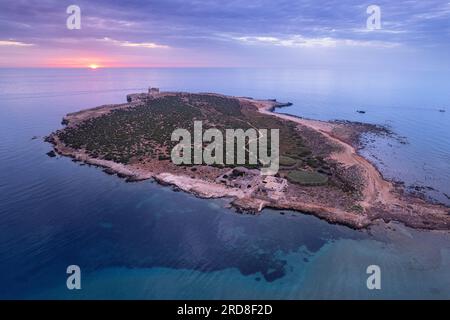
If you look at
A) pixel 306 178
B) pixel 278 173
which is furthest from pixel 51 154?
pixel 306 178

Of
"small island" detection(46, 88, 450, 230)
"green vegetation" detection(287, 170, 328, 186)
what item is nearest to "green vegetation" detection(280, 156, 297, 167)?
"small island" detection(46, 88, 450, 230)

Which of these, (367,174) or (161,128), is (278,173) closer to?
(367,174)

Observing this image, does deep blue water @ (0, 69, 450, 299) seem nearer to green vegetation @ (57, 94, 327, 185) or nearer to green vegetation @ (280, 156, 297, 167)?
green vegetation @ (57, 94, 327, 185)

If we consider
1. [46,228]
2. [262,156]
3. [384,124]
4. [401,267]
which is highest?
[384,124]

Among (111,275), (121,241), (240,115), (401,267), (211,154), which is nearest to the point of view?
(111,275)
